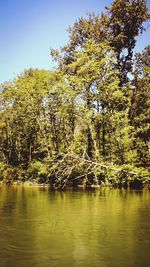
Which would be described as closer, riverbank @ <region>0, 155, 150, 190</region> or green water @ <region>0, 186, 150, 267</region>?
green water @ <region>0, 186, 150, 267</region>

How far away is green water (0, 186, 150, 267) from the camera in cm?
820

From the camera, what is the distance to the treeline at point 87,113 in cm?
3303

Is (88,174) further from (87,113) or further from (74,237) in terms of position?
(74,237)

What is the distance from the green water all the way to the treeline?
575 inches

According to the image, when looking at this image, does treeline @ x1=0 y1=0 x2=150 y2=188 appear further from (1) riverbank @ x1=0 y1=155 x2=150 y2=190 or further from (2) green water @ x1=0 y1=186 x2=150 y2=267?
(2) green water @ x1=0 y1=186 x2=150 y2=267

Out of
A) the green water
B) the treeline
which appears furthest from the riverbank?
the green water

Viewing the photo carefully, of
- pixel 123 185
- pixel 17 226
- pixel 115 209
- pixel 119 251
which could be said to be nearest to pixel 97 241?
pixel 119 251

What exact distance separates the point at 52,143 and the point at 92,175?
7.37m

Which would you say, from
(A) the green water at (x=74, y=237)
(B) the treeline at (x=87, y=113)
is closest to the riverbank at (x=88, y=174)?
(B) the treeline at (x=87, y=113)

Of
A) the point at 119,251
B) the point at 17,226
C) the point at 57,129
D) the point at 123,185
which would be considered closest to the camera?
the point at 119,251

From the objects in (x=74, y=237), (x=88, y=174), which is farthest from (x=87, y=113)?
(x=74, y=237)

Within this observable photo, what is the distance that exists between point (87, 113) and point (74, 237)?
23408mm

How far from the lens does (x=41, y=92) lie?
37312 mm

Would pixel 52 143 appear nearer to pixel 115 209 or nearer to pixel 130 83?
pixel 130 83
